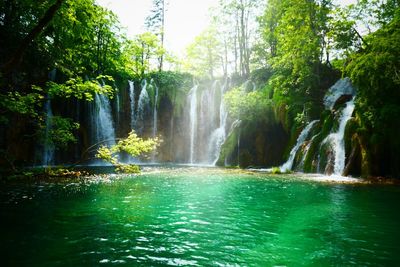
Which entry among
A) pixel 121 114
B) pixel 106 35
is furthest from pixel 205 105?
pixel 106 35

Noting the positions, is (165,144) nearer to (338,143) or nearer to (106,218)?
(338,143)

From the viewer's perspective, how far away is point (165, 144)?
125 feet

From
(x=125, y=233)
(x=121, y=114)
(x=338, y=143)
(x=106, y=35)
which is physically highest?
(x=106, y=35)

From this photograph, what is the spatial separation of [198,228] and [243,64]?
35968 millimetres

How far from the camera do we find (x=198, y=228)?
702 cm

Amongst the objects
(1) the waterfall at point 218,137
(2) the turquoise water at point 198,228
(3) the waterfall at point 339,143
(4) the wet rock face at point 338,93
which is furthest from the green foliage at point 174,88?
(2) the turquoise water at point 198,228

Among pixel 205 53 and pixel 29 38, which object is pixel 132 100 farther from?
pixel 29 38

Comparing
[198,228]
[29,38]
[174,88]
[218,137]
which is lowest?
[198,228]

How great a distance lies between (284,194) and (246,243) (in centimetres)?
640

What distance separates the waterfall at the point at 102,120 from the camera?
1193 inches

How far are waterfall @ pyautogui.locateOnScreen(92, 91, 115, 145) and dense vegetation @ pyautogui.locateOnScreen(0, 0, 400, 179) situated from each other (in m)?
2.51

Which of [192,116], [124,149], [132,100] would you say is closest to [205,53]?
[192,116]

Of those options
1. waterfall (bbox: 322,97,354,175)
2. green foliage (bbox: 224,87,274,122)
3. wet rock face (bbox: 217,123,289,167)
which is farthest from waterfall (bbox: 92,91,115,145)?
waterfall (bbox: 322,97,354,175)

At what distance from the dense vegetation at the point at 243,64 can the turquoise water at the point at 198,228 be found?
97.3 inches
